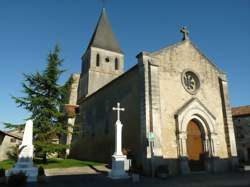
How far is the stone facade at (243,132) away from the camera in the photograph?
26.3 metres

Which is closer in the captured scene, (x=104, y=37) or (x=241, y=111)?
(x=241, y=111)

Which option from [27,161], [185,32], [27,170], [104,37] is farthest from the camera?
[104,37]

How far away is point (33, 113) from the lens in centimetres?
1716

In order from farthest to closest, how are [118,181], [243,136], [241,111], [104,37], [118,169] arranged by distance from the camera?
[104,37]
[241,111]
[243,136]
[118,169]
[118,181]

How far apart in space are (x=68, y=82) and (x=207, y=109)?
1094 cm

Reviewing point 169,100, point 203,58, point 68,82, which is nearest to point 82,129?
point 68,82

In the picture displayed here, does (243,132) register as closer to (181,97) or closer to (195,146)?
(195,146)

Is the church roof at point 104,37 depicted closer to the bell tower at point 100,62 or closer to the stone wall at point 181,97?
the bell tower at point 100,62

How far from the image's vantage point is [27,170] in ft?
34.8

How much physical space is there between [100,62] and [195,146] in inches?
782

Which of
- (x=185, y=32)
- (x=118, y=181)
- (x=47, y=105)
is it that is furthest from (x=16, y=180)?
(x=185, y=32)

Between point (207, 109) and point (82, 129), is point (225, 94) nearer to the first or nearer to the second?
point (207, 109)

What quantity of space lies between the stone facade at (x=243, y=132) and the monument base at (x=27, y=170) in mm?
23338

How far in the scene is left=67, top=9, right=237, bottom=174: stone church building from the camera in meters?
13.8
